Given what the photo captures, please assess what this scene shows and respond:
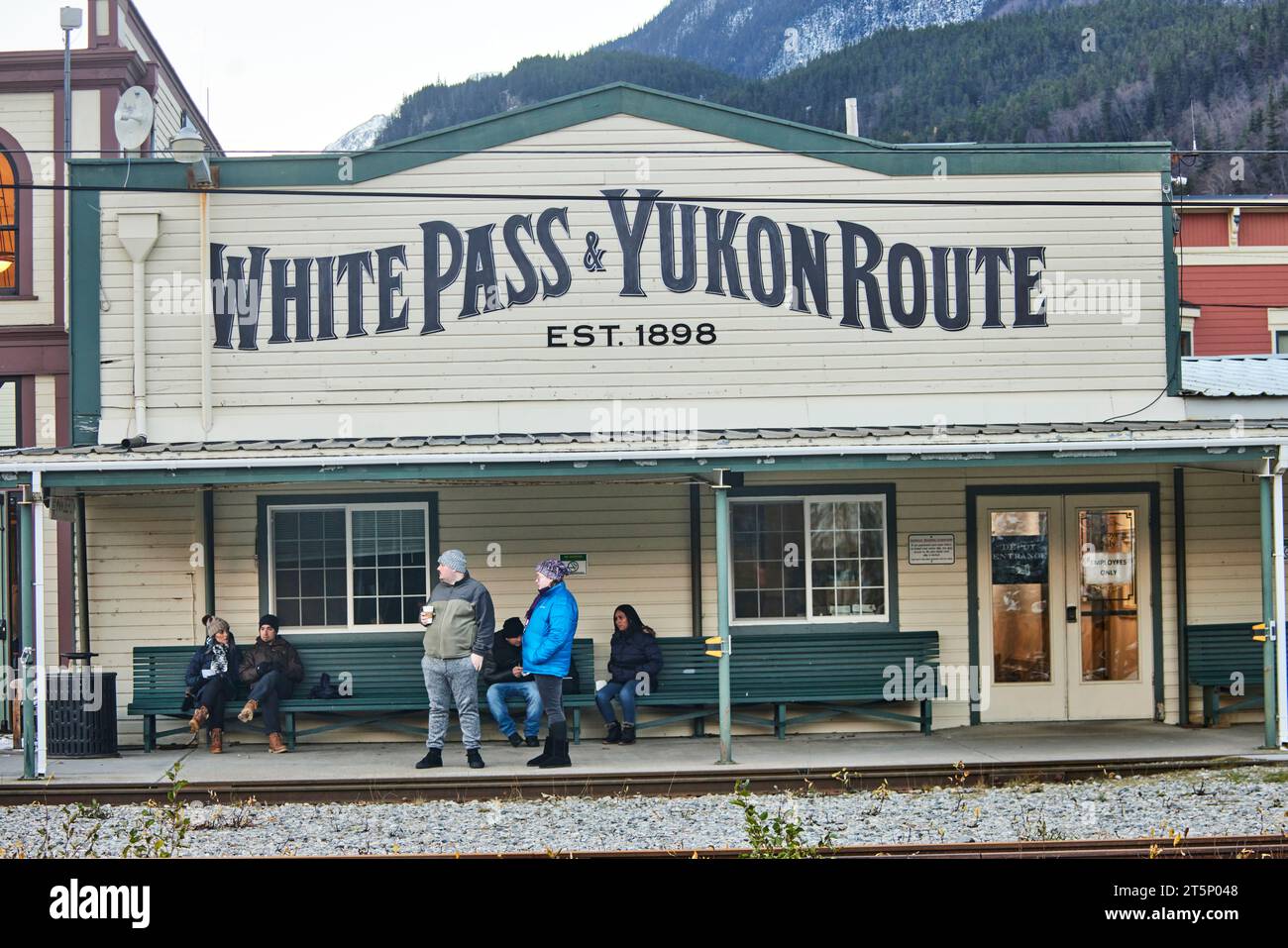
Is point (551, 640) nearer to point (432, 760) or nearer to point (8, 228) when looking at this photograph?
point (432, 760)

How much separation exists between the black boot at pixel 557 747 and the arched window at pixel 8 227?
8141 millimetres

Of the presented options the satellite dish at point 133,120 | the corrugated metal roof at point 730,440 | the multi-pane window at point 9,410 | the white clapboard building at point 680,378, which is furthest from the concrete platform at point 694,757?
the satellite dish at point 133,120

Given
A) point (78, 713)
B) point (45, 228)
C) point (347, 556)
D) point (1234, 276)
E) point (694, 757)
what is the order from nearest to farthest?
point (694, 757)
point (78, 713)
point (347, 556)
point (45, 228)
point (1234, 276)

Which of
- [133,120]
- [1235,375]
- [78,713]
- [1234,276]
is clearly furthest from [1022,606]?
[1234,276]

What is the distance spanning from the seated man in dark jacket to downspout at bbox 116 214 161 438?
7.48 feet

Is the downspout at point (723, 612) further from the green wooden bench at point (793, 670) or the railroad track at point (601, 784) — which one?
the green wooden bench at point (793, 670)

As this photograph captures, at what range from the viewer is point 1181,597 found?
13.2 metres

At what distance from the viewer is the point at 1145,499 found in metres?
13.3

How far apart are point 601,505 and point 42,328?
6333 mm

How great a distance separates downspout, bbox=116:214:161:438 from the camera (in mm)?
12633

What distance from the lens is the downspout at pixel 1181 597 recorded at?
42.9ft

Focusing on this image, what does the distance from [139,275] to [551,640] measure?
5499 mm

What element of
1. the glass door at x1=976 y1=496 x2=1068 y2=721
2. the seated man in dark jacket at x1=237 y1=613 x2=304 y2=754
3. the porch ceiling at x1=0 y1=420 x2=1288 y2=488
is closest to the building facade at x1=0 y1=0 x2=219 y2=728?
the seated man in dark jacket at x1=237 y1=613 x2=304 y2=754

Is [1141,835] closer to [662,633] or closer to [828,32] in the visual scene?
[662,633]
